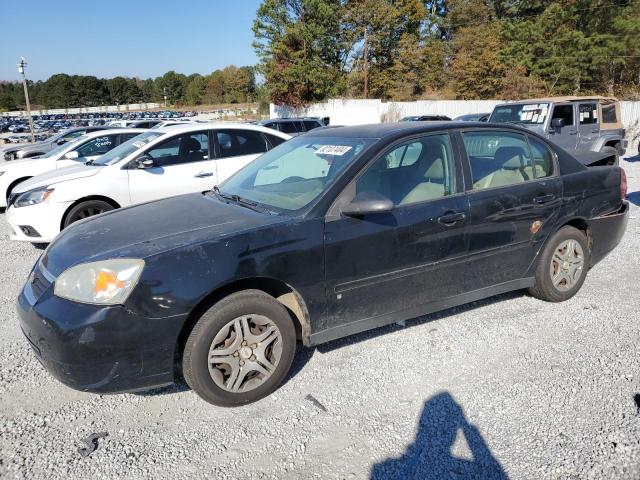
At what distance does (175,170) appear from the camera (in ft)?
22.2

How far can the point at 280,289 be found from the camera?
3.16 m

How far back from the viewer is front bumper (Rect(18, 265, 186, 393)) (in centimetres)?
259

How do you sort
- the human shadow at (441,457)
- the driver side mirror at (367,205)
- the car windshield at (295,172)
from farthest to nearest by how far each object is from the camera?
the car windshield at (295,172) < the driver side mirror at (367,205) < the human shadow at (441,457)

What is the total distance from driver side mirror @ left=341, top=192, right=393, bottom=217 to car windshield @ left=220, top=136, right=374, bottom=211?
A: 9.6 inches

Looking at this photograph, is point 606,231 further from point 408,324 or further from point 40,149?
point 40,149

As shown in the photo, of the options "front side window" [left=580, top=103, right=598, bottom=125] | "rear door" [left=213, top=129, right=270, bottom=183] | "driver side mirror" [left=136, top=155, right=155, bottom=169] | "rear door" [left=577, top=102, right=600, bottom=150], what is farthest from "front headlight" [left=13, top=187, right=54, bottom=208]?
"front side window" [left=580, top=103, right=598, bottom=125]

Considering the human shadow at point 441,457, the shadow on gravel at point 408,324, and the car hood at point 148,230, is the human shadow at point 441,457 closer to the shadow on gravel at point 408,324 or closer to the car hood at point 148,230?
the shadow on gravel at point 408,324

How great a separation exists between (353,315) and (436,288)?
0.72 meters

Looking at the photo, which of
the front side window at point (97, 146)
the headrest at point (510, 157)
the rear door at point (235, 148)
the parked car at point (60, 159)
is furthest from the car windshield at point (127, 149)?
the headrest at point (510, 157)

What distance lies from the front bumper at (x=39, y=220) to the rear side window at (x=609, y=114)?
38.3 feet

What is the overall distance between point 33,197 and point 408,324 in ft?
16.6

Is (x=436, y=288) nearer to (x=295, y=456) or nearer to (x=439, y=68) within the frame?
(x=295, y=456)

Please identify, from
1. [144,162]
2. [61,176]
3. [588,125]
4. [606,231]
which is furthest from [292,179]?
[588,125]

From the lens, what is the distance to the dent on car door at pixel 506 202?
377 cm
